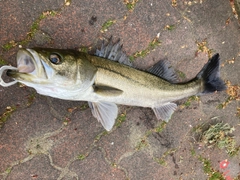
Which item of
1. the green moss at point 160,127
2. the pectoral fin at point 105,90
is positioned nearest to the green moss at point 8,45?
the pectoral fin at point 105,90

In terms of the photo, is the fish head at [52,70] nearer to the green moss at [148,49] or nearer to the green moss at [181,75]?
the green moss at [148,49]

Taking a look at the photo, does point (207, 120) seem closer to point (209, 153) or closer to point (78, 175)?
point (209, 153)

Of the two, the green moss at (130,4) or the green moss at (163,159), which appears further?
the green moss at (163,159)


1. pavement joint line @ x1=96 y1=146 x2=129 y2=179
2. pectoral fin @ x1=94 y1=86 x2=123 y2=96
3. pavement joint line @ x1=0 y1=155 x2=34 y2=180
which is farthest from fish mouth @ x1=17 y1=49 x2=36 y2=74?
pavement joint line @ x1=96 y1=146 x2=129 y2=179

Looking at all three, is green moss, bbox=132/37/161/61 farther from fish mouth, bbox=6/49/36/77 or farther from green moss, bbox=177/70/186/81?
fish mouth, bbox=6/49/36/77

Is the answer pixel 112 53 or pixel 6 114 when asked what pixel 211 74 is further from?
pixel 6 114

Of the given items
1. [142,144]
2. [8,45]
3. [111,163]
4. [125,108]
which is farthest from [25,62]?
[142,144]
